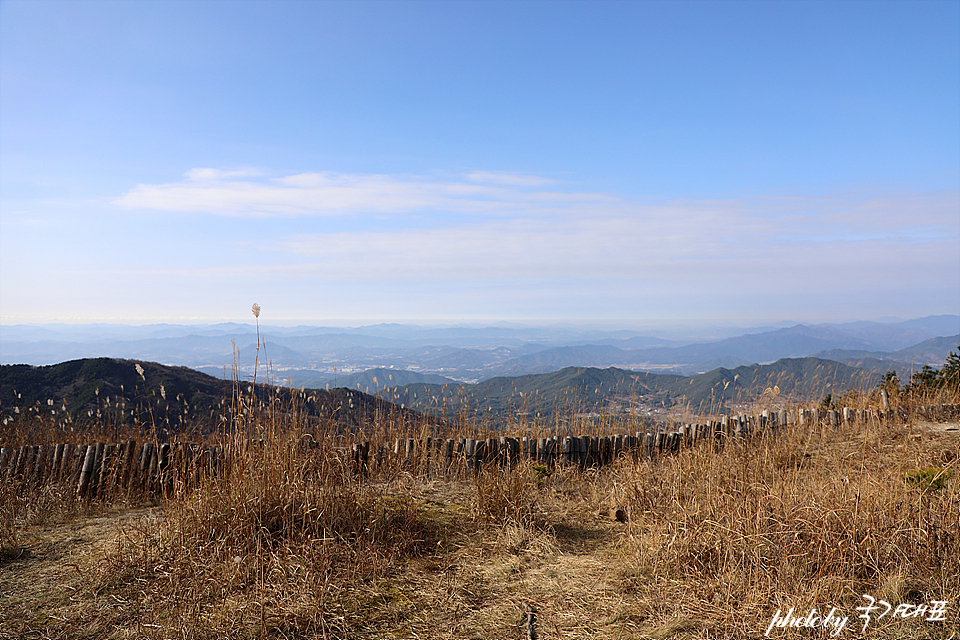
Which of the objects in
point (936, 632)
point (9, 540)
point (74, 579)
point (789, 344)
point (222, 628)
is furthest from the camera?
point (789, 344)

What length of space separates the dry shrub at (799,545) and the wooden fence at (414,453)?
1.42 metres

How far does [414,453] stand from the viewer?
21.8 ft

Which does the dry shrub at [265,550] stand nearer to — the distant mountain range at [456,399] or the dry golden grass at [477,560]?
the dry golden grass at [477,560]

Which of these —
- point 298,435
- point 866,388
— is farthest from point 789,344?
point 298,435

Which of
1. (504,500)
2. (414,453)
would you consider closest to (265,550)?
(504,500)

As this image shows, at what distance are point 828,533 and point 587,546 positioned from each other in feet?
5.57

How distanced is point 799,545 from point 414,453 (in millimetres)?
4529

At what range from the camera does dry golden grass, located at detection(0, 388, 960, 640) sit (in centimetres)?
279

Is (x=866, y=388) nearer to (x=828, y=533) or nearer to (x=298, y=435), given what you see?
(x=828, y=533)

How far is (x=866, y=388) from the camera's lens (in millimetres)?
9195

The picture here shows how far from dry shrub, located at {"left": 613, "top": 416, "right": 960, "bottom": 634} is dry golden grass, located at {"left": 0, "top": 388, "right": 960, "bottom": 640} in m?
0.01

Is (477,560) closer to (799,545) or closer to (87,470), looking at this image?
(799,545)

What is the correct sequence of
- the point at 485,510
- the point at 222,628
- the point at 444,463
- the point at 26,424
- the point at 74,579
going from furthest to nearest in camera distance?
the point at 26,424, the point at 444,463, the point at 485,510, the point at 74,579, the point at 222,628

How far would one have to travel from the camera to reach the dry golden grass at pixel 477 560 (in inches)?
110
